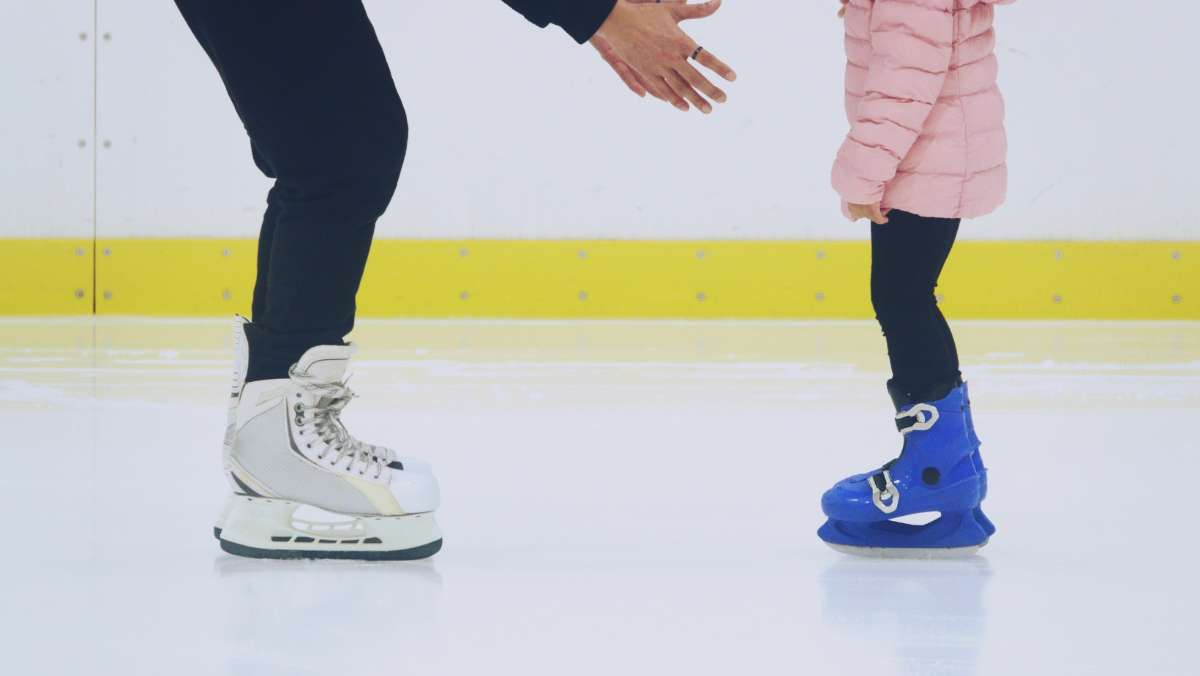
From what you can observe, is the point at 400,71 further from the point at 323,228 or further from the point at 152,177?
the point at 323,228

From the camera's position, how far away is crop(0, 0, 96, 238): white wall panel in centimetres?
486

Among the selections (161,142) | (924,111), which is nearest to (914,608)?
(924,111)

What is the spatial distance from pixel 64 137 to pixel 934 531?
4.23 m

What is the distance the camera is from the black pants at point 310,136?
1303mm

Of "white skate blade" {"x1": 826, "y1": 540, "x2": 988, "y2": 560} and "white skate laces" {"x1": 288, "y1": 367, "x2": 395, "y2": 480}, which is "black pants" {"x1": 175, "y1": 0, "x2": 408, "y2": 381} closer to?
"white skate laces" {"x1": 288, "y1": 367, "x2": 395, "y2": 480}

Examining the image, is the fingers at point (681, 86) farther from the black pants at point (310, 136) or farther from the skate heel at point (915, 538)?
the skate heel at point (915, 538)

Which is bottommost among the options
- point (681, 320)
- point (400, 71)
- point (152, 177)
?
point (681, 320)

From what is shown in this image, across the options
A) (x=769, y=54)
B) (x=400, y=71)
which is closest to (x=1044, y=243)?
(x=769, y=54)

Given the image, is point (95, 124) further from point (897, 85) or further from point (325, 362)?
point (897, 85)

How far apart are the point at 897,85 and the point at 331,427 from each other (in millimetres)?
656

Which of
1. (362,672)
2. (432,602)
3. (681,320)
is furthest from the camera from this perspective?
(681,320)

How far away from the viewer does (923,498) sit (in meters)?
1.40

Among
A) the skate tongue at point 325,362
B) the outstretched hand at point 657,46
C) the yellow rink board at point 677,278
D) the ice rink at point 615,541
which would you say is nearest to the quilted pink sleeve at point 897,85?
the outstretched hand at point 657,46

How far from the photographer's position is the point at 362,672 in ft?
3.08
